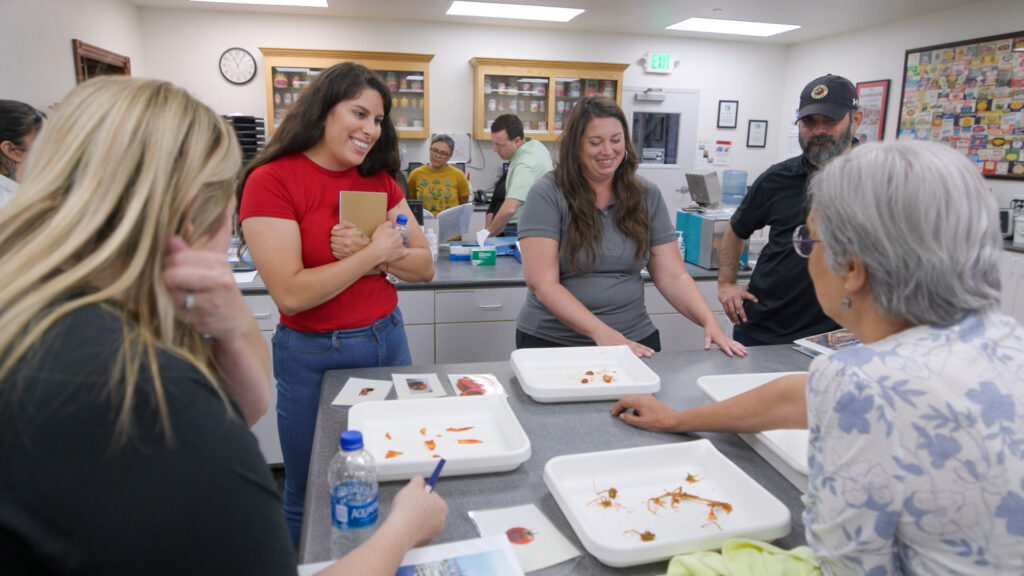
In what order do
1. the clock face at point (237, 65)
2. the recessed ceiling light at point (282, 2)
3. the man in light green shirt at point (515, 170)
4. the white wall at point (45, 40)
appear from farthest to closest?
1. the clock face at point (237, 65)
2. the recessed ceiling light at point (282, 2)
3. the man in light green shirt at point (515, 170)
4. the white wall at point (45, 40)

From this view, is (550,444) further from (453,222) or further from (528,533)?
(453,222)

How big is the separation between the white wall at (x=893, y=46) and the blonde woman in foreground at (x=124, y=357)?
4791 millimetres

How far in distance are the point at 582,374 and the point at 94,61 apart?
16.8 feet

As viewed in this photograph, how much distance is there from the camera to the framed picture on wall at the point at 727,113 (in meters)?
7.24

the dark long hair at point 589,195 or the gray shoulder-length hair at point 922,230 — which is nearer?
the gray shoulder-length hair at point 922,230

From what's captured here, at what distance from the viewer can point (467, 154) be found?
6.65 meters

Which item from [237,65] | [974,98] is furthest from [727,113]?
[237,65]

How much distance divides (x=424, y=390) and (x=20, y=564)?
108 cm

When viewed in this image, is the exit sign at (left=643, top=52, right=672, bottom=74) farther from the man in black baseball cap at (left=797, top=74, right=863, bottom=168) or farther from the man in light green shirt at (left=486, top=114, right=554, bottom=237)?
the man in black baseball cap at (left=797, top=74, right=863, bottom=168)

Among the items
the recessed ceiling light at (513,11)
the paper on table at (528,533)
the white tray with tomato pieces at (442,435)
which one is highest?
the recessed ceiling light at (513,11)

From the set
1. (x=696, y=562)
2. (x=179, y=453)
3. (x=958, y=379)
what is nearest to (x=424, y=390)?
(x=696, y=562)

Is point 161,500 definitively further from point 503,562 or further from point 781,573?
point 781,573

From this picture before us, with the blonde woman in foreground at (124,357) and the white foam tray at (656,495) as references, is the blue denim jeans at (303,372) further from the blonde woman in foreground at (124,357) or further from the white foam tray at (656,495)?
the blonde woman in foreground at (124,357)

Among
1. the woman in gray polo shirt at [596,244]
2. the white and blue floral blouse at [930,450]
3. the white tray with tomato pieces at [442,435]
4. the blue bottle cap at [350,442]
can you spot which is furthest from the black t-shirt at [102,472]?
the woman in gray polo shirt at [596,244]
